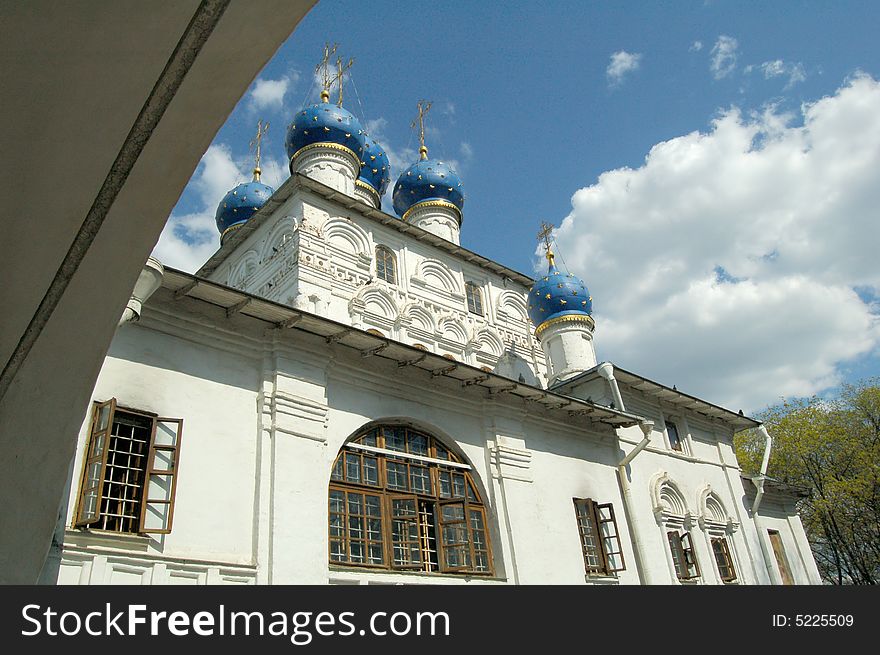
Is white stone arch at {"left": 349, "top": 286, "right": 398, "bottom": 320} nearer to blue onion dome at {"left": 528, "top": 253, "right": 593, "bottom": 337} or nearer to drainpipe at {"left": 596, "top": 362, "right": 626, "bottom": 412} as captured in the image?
blue onion dome at {"left": 528, "top": 253, "right": 593, "bottom": 337}

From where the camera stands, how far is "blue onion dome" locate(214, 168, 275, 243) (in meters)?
23.6

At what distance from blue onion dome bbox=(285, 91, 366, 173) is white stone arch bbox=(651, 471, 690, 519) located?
40.8 ft

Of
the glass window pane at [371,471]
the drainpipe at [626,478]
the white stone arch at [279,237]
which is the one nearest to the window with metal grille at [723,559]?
the drainpipe at [626,478]

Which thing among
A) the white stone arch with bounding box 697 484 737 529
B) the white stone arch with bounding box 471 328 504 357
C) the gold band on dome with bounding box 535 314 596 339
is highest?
the white stone arch with bounding box 471 328 504 357

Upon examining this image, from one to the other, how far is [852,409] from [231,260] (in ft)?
69.0

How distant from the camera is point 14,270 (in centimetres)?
311

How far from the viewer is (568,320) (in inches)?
727

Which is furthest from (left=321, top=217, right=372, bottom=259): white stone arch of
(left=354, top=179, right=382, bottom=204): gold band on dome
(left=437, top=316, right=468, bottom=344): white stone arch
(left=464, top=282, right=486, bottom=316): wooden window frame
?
(left=354, top=179, right=382, bottom=204): gold band on dome

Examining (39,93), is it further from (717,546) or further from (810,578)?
(810,578)

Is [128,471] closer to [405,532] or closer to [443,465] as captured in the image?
Answer: [405,532]

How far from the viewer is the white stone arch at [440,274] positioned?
19.8 metres

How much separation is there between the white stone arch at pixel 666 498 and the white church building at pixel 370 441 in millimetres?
40

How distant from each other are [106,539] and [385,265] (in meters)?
12.4

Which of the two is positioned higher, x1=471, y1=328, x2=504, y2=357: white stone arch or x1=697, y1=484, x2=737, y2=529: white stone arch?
x1=471, y1=328, x2=504, y2=357: white stone arch
